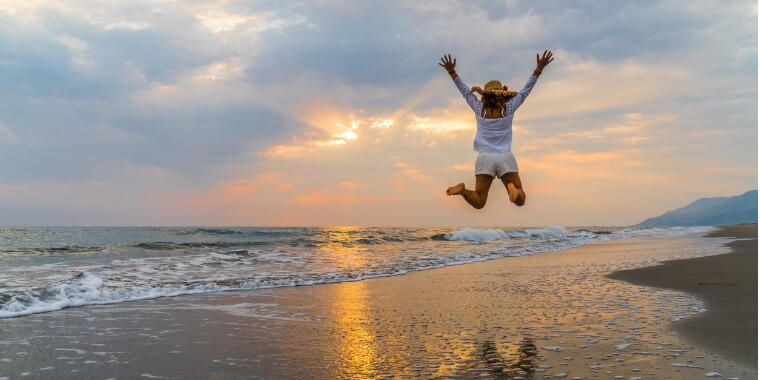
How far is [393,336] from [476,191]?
2085 mm

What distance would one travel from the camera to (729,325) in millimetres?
6234

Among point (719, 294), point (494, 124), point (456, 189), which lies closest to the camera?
point (494, 124)

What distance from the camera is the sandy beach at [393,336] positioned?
4.68m

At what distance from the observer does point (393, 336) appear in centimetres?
593

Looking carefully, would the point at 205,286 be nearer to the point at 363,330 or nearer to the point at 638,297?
the point at 363,330

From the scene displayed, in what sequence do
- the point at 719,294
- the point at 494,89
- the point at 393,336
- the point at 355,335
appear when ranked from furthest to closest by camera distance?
the point at 719,294
the point at 494,89
the point at 355,335
the point at 393,336

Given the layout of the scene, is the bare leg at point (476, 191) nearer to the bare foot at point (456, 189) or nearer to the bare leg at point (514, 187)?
the bare foot at point (456, 189)

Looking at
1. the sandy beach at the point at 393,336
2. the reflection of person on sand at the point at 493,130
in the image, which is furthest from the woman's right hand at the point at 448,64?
the sandy beach at the point at 393,336

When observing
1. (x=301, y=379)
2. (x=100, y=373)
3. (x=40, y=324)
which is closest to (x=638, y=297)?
(x=301, y=379)

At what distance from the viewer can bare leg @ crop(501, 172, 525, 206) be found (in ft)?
20.1

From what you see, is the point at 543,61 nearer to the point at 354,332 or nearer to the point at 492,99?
the point at 492,99

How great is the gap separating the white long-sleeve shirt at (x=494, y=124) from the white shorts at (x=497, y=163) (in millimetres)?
64

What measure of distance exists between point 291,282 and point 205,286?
1.73 metres

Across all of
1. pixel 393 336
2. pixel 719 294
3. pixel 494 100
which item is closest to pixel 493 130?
pixel 494 100
